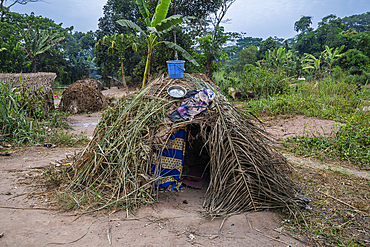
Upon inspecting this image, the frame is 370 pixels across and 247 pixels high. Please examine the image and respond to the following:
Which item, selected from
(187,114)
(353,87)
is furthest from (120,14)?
(187,114)

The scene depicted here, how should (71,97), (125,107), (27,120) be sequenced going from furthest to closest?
1. (71,97)
2. (27,120)
3. (125,107)

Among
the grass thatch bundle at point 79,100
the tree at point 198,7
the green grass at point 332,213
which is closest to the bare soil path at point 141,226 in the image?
the green grass at point 332,213

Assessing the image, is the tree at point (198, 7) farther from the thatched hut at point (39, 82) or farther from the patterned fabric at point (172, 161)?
the patterned fabric at point (172, 161)

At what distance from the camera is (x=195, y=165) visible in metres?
4.20

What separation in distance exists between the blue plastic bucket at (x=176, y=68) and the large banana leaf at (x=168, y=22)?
10.8 feet

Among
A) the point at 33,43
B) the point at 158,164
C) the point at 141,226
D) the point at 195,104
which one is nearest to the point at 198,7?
the point at 195,104

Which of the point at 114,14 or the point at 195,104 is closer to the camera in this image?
the point at 195,104

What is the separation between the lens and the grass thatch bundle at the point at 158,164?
2770 mm

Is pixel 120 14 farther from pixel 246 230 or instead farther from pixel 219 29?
pixel 246 230

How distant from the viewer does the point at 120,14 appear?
66.5 ft

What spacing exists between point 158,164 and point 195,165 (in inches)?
53.3

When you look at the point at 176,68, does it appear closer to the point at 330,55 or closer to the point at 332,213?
the point at 332,213

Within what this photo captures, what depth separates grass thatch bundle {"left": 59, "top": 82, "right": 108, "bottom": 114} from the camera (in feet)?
33.8

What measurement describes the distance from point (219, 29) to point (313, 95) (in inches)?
227
